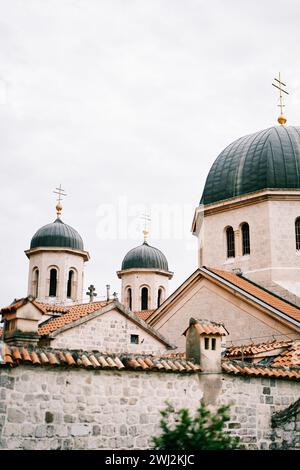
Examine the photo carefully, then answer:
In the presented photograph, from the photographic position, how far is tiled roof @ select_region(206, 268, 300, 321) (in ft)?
58.1

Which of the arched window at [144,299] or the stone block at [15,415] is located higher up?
the arched window at [144,299]

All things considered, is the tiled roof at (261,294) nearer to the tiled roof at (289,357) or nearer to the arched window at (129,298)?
the tiled roof at (289,357)

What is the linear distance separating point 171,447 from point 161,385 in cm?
235

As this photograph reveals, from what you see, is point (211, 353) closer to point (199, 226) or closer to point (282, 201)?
point (282, 201)

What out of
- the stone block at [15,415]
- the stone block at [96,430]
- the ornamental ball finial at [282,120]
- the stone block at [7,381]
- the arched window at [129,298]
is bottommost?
the stone block at [96,430]

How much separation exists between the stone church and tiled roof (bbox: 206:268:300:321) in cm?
8

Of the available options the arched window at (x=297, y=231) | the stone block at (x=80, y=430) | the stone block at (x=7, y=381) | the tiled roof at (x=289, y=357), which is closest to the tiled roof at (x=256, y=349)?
the tiled roof at (x=289, y=357)

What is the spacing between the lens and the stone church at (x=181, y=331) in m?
8.62

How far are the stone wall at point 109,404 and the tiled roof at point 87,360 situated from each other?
125mm

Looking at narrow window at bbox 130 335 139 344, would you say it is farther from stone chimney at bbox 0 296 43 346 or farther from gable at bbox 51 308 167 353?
stone chimney at bbox 0 296 43 346

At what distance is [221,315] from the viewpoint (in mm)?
19219

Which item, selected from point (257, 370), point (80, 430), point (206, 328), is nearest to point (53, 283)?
point (257, 370)

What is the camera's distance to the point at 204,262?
22094 mm
